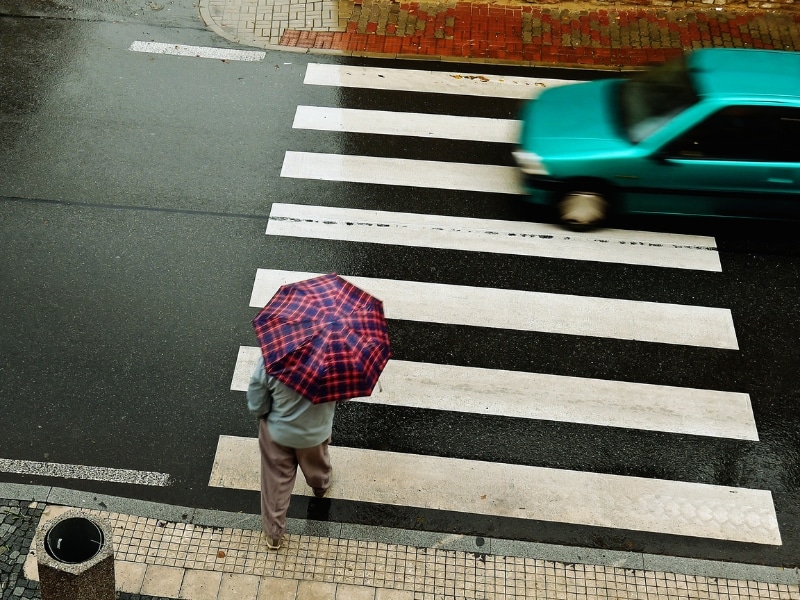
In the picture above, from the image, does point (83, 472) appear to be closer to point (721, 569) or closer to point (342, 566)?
point (342, 566)

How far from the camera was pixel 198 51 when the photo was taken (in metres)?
11.4

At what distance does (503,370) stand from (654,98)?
11.4 feet

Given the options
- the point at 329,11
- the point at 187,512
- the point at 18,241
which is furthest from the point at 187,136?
the point at 187,512

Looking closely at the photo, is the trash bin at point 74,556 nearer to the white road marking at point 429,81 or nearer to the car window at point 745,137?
the car window at point 745,137

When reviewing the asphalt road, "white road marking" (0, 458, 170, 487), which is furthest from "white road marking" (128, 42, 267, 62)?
"white road marking" (0, 458, 170, 487)

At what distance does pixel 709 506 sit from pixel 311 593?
3180 millimetres

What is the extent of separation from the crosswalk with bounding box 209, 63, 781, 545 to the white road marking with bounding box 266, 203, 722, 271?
0.06 feet

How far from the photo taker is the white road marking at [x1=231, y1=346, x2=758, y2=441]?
722 centimetres

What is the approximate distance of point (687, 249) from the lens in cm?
880

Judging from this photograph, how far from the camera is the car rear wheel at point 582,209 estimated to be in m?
8.73

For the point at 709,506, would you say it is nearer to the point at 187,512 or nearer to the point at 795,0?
the point at 187,512

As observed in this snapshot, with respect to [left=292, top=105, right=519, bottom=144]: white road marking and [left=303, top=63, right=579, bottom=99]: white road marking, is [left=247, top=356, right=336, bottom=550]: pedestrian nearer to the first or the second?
[left=292, top=105, right=519, bottom=144]: white road marking

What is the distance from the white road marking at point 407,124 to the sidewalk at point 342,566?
5337 mm

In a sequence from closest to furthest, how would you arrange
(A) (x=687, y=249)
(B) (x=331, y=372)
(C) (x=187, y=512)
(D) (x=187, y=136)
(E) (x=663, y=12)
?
1. (B) (x=331, y=372)
2. (C) (x=187, y=512)
3. (A) (x=687, y=249)
4. (D) (x=187, y=136)
5. (E) (x=663, y=12)
